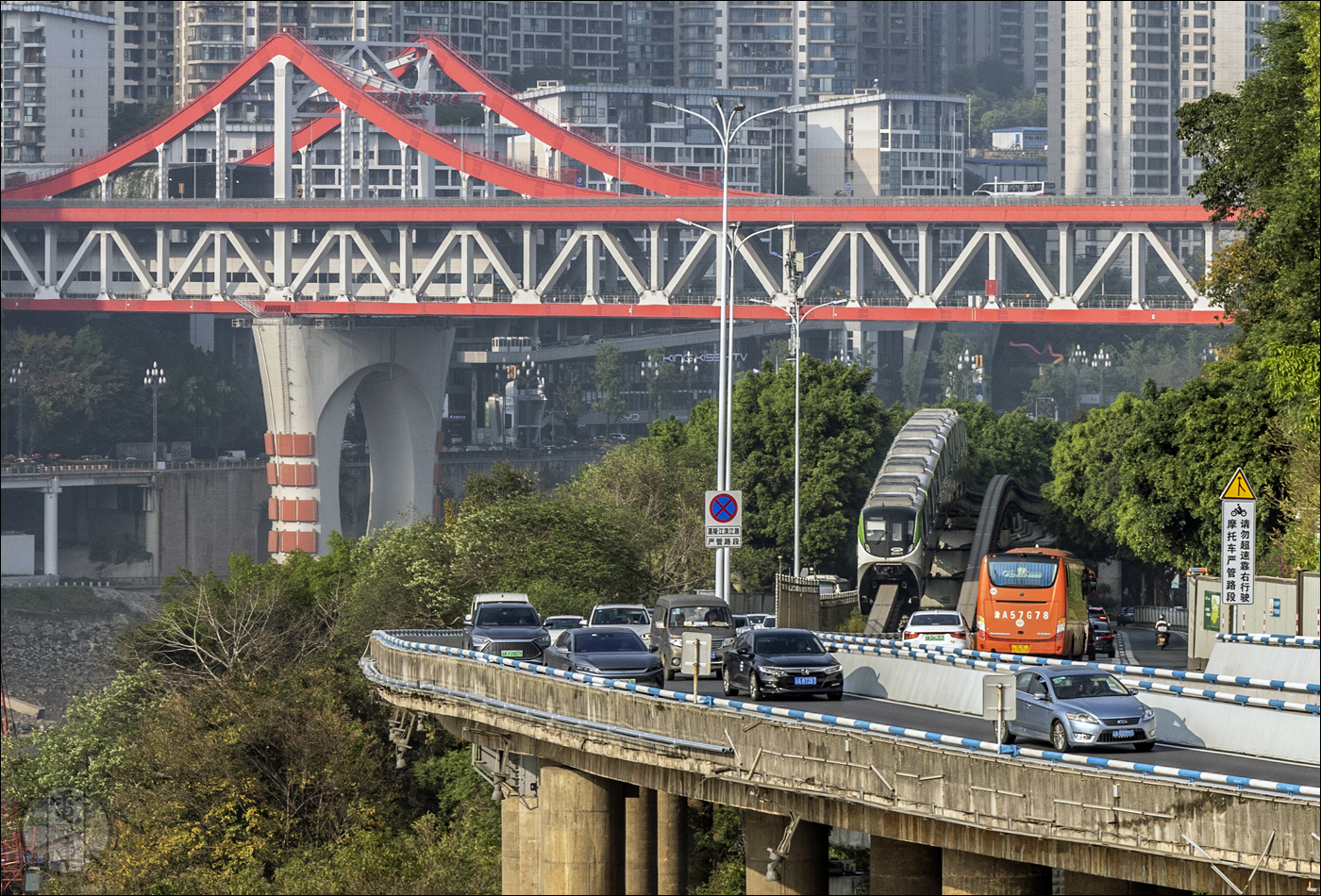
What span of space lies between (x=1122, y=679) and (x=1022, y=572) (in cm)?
1741

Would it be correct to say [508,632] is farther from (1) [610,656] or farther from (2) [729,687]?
(2) [729,687]

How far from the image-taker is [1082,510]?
9144 centimetres

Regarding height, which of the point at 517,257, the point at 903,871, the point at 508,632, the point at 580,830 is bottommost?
the point at 580,830

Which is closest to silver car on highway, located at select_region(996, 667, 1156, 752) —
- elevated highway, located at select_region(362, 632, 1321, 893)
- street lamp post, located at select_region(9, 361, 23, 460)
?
elevated highway, located at select_region(362, 632, 1321, 893)

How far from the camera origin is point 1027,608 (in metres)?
45.5

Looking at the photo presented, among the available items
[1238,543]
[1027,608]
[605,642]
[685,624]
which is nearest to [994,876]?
[1238,543]

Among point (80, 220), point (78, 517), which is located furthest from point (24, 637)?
point (80, 220)

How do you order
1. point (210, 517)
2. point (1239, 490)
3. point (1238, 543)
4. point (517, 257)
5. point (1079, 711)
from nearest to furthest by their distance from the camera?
point (1079, 711), point (1239, 490), point (1238, 543), point (210, 517), point (517, 257)

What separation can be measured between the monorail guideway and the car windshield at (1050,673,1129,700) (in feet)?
97.6

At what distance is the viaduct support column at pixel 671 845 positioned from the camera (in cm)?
4031

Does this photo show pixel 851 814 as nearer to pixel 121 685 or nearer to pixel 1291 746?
pixel 1291 746

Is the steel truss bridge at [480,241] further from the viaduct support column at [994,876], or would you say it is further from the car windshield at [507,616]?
the viaduct support column at [994,876]

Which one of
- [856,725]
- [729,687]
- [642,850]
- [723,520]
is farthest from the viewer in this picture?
[723,520]

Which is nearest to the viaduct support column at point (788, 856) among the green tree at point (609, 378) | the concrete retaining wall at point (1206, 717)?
the concrete retaining wall at point (1206, 717)
